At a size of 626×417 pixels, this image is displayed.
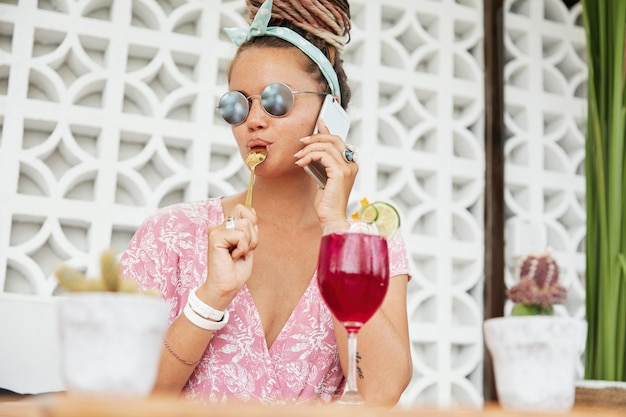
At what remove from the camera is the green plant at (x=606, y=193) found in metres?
1.92

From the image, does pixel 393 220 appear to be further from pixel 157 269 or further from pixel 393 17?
pixel 393 17

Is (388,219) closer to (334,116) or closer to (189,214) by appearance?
(334,116)

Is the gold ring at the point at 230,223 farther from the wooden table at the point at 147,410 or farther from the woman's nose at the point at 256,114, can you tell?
the wooden table at the point at 147,410

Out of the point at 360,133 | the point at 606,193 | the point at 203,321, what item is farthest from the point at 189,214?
the point at 360,133

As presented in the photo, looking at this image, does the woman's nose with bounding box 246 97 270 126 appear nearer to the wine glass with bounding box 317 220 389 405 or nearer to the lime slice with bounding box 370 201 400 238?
the lime slice with bounding box 370 201 400 238

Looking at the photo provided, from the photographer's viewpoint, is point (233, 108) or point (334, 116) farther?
point (334, 116)

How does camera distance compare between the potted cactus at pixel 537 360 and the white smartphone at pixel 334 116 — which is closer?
the potted cactus at pixel 537 360

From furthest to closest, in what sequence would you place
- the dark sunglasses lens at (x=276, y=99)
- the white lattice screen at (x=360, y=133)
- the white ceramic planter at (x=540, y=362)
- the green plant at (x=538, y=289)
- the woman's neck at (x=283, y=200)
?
the white lattice screen at (x=360, y=133) < the woman's neck at (x=283, y=200) < the dark sunglasses lens at (x=276, y=99) < the green plant at (x=538, y=289) < the white ceramic planter at (x=540, y=362)

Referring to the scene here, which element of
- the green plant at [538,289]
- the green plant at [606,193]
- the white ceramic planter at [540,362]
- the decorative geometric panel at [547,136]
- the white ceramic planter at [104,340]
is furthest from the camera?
the decorative geometric panel at [547,136]

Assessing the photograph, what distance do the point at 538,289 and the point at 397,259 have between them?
58cm

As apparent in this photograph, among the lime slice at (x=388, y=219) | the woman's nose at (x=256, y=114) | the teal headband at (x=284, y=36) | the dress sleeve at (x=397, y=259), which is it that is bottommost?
the dress sleeve at (x=397, y=259)

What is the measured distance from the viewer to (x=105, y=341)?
2.25ft

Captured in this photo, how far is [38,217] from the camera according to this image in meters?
2.41

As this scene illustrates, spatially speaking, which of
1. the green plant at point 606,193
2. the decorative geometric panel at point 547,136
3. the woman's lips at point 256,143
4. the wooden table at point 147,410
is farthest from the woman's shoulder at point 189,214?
the decorative geometric panel at point 547,136
